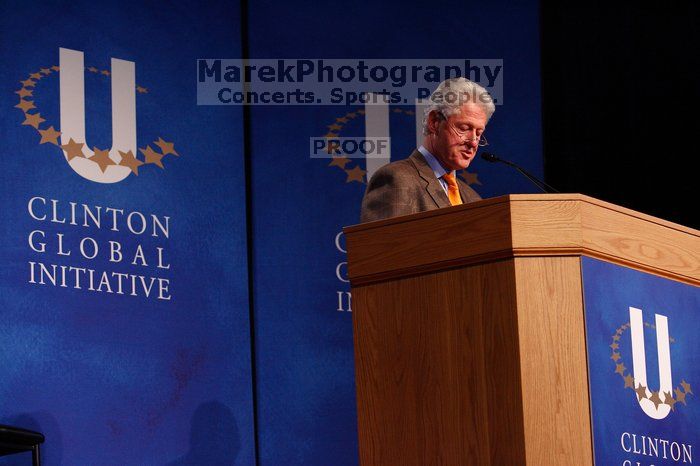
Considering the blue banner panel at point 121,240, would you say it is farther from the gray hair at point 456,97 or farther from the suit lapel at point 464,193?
the gray hair at point 456,97

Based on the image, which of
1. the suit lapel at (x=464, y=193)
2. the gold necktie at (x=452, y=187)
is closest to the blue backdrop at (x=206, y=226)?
the suit lapel at (x=464, y=193)

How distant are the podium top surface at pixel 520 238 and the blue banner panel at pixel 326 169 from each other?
1688 millimetres

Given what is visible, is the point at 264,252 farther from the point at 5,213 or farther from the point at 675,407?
the point at 675,407

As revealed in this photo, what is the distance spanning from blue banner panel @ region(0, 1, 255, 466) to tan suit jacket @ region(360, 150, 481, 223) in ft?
4.26

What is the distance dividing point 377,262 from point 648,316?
663 mm

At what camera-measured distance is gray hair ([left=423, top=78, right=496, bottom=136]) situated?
3.59 m

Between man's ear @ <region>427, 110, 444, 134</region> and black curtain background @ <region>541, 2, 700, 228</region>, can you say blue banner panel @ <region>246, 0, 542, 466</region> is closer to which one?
black curtain background @ <region>541, 2, 700, 228</region>

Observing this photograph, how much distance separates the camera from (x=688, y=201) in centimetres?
501

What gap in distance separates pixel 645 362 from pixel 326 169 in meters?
2.28

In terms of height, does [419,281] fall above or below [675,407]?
above

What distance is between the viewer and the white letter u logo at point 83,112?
4.35 metres

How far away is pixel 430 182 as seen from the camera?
3.45m

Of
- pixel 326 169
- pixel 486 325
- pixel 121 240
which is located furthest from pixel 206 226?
pixel 486 325

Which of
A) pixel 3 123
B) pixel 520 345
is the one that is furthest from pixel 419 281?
pixel 3 123
